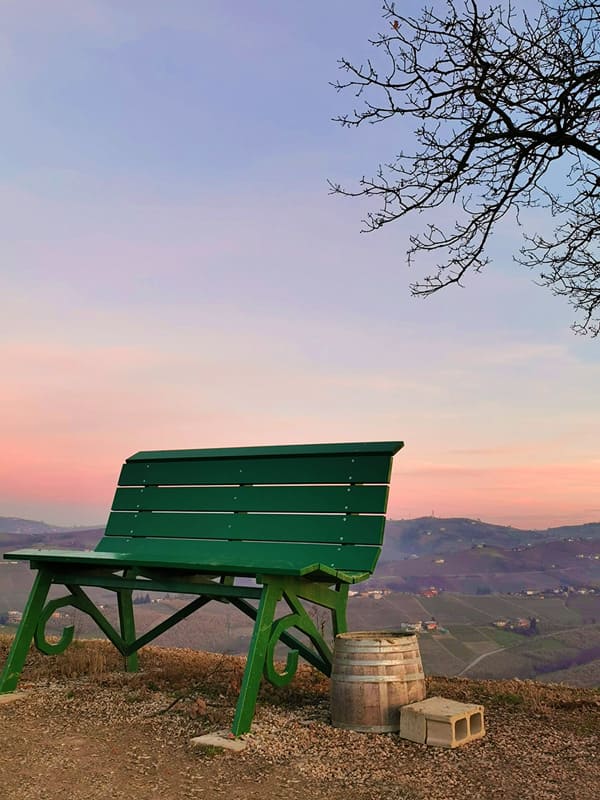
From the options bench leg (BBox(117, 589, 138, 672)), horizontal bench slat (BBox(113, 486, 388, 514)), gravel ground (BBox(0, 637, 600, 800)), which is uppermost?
horizontal bench slat (BBox(113, 486, 388, 514))

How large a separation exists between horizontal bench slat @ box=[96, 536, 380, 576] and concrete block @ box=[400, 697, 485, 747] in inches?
39.9

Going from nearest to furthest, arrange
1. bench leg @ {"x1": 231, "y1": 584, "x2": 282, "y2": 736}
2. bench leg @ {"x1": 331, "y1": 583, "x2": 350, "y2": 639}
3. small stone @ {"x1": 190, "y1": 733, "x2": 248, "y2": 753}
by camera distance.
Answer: small stone @ {"x1": 190, "y1": 733, "x2": 248, "y2": 753} < bench leg @ {"x1": 231, "y1": 584, "x2": 282, "y2": 736} < bench leg @ {"x1": 331, "y1": 583, "x2": 350, "y2": 639}

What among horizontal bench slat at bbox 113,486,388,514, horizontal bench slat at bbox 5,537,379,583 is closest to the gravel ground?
horizontal bench slat at bbox 5,537,379,583

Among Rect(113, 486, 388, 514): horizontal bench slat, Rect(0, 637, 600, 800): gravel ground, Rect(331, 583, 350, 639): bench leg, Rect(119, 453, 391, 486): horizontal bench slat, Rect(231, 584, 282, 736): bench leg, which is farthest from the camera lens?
Rect(119, 453, 391, 486): horizontal bench slat

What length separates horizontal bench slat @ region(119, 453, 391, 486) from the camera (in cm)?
558

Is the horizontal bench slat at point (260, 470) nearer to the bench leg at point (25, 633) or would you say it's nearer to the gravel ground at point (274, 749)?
the bench leg at point (25, 633)

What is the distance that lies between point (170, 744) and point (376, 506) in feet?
6.86

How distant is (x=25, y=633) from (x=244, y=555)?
1.90 meters

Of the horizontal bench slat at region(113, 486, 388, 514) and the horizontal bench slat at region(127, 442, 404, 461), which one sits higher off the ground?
the horizontal bench slat at region(127, 442, 404, 461)

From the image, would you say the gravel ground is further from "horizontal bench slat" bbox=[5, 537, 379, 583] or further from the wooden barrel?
"horizontal bench slat" bbox=[5, 537, 379, 583]

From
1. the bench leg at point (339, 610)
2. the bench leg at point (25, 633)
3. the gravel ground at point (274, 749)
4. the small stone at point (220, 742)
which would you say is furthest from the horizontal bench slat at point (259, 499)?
the small stone at point (220, 742)

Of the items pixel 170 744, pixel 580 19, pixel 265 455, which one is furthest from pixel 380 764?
pixel 580 19

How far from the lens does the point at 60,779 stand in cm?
394

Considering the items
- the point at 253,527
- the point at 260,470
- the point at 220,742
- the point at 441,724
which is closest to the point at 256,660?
the point at 220,742
